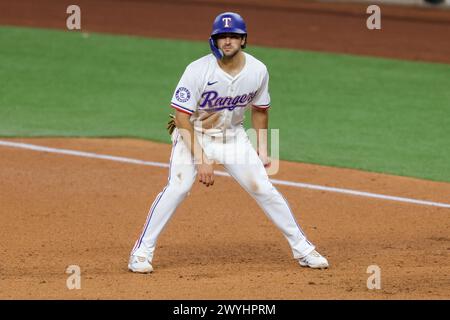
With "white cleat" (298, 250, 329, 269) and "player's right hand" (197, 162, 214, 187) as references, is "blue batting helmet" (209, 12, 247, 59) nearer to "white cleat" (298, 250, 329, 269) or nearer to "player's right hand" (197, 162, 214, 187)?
"player's right hand" (197, 162, 214, 187)

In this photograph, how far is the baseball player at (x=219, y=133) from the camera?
7.31 meters

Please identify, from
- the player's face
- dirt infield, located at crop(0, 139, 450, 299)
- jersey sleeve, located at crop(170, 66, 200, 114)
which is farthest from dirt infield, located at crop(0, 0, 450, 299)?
the player's face

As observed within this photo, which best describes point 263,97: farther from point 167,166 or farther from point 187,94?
point 167,166

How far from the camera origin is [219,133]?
758cm

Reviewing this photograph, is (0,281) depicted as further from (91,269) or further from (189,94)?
(189,94)

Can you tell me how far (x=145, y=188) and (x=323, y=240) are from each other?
2.25 metres

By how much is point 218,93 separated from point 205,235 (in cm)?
171

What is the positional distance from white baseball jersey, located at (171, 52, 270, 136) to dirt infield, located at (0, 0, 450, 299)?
3.50ft

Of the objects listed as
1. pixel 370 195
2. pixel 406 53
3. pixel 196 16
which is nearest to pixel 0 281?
pixel 370 195

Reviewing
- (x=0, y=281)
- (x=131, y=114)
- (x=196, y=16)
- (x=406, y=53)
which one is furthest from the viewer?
(x=196, y=16)

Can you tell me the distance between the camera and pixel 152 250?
7555 mm

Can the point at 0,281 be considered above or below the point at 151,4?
below

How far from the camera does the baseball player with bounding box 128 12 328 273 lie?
24.0ft

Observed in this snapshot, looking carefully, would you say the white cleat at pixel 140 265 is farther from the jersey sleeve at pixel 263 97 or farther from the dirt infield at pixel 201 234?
the jersey sleeve at pixel 263 97
